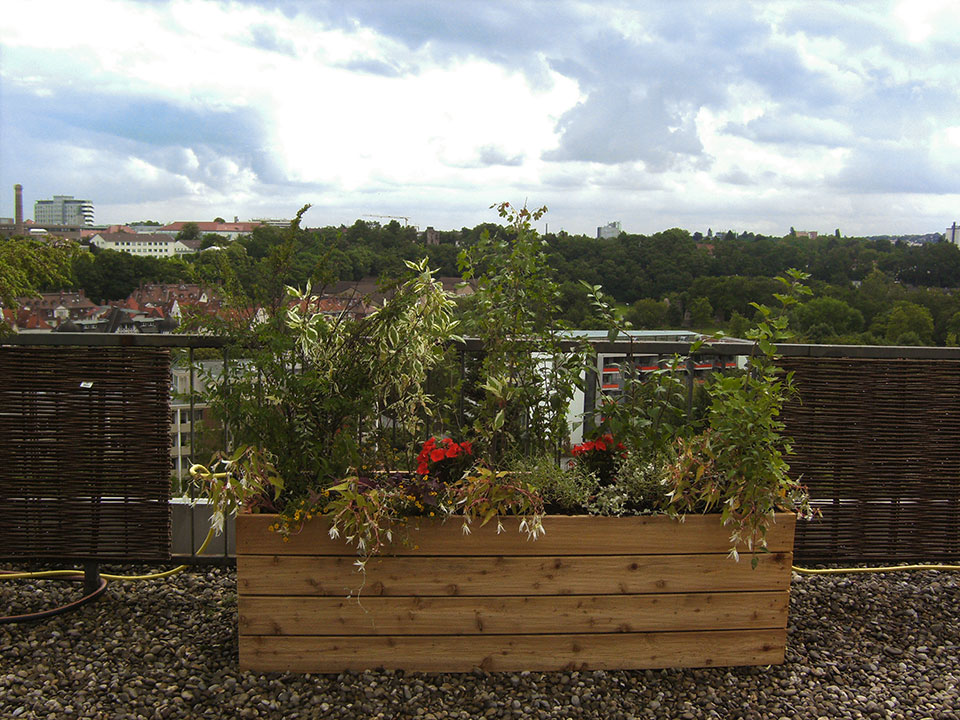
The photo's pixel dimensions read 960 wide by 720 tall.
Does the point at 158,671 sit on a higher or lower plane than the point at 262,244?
lower

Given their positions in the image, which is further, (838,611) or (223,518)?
(838,611)

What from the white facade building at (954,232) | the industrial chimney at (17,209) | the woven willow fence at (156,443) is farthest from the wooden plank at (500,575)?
the white facade building at (954,232)

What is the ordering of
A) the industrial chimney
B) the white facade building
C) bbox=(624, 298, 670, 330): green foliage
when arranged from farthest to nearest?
the white facade building
bbox=(624, 298, 670, 330): green foliage
the industrial chimney

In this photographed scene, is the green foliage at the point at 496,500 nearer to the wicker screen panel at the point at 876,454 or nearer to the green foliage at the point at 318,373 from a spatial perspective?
the green foliage at the point at 318,373

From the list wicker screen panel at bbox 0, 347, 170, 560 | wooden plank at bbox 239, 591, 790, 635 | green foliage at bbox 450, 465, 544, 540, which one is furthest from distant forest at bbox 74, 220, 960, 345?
wooden plank at bbox 239, 591, 790, 635

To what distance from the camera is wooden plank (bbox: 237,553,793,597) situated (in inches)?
83.0

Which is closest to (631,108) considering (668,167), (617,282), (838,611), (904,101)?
(668,167)

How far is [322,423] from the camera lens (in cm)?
227

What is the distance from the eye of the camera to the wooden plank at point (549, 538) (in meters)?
2.11

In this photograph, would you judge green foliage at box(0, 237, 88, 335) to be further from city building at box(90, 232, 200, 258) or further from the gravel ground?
the gravel ground

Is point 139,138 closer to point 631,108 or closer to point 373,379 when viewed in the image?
point 631,108

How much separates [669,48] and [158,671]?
470cm

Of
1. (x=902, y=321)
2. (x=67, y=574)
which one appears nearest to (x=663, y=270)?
(x=67, y=574)

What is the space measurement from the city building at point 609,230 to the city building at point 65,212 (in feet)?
10.8
